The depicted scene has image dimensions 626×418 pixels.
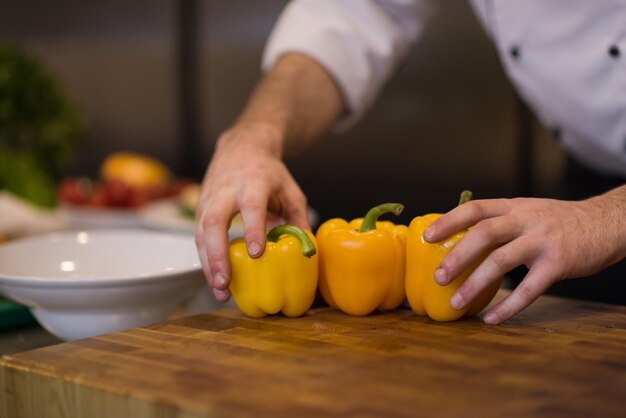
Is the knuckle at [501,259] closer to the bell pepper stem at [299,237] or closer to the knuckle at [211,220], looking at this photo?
the bell pepper stem at [299,237]

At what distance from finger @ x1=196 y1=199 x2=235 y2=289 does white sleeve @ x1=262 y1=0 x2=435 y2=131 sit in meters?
0.53

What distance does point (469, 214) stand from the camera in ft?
3.22

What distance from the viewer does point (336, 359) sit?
2.84 feet

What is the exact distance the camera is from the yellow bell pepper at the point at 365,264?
1059mm

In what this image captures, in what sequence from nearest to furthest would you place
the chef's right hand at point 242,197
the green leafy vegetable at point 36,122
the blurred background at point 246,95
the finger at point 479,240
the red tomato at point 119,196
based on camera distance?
the finger at point 479,240 → the chef's right hand at point 242,197 → the green leafy vegetable at point 36,122 → the red tomato at point 119,196 → the blurred background at point 246,95

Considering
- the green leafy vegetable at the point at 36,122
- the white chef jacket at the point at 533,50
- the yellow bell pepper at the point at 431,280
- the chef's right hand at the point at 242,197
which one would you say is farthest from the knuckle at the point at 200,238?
the green leafy vegetable at the point at 36,122

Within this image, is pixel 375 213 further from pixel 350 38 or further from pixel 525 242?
pixel 350 38

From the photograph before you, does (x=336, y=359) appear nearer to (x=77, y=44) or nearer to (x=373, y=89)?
(x=373, y=89)

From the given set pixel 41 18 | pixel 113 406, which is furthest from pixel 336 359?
pixel 41 18

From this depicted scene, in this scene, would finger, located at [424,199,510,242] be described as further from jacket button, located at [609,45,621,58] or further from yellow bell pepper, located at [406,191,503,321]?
jacket button, located at [609,45,621,58]

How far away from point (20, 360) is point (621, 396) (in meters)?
0.54

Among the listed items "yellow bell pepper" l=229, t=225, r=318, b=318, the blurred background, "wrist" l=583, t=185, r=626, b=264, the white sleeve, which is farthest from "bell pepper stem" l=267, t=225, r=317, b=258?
the blurred background

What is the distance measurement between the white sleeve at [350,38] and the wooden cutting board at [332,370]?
0.62 meters

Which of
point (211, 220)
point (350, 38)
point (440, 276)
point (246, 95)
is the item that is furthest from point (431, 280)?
point (246, 95)
